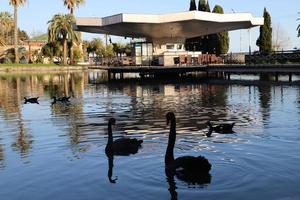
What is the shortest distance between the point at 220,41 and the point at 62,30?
119 ft

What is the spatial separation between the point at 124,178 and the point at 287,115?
38.8ft

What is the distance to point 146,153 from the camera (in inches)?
506

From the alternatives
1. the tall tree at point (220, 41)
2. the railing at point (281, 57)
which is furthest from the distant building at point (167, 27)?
the railing at point (281, 57)

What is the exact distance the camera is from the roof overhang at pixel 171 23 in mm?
52125

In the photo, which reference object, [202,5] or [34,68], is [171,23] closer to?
[202,5]

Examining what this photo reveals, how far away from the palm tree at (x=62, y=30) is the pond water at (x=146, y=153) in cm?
6929

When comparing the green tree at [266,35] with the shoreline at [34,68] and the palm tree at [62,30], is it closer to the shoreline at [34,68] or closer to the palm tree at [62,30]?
the shoreline at [34,68]

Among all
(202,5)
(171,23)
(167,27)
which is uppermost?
(202,5)

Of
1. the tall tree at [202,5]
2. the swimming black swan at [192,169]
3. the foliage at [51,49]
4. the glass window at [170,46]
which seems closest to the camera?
the swimming black swan at [192,169]

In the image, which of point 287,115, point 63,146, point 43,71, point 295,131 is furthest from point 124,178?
point 43,71

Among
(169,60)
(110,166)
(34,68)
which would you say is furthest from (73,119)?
(34,68)

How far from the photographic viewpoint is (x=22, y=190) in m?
9.89

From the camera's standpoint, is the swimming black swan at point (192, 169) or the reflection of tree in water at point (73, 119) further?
the reflection of tree in water at point (73, 119)

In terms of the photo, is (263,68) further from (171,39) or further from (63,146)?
(63,146)
